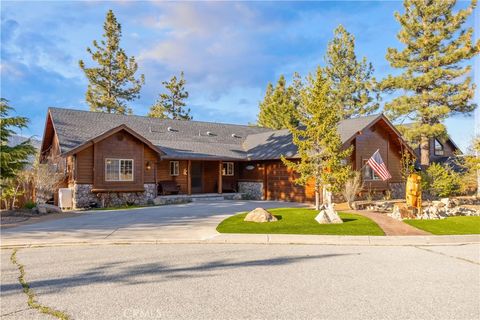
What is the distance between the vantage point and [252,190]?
87.9 ft

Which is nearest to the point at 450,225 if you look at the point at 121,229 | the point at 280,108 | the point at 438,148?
the point at 121,229

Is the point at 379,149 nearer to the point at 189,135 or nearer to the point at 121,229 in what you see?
the point at 189,135

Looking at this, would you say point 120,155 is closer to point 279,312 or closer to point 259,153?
point 259,153

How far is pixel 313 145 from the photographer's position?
1722 cm

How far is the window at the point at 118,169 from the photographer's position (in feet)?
69.7

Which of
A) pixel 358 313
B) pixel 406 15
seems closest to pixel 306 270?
pixel 358 313

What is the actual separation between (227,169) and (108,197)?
9859mm

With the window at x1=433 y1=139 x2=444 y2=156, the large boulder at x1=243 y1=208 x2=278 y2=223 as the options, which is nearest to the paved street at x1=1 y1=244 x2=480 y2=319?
the large boulder at x1=243 y1=208 x2=278 y2=223

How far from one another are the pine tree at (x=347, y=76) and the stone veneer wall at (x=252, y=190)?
19.7m

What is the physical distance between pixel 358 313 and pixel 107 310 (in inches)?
136

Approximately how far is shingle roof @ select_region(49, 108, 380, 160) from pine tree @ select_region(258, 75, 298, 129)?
12.1 meters

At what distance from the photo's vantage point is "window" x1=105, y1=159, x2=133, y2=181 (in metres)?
21.2

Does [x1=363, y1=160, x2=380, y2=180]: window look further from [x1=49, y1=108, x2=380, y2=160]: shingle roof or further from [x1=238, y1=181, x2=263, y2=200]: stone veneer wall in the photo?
[x1=238, y1=181, x2=263, y2=200]: stone veneer wall

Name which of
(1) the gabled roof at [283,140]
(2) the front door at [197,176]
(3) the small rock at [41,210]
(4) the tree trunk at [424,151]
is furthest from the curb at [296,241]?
(4) the tree trunk at [424,151]
